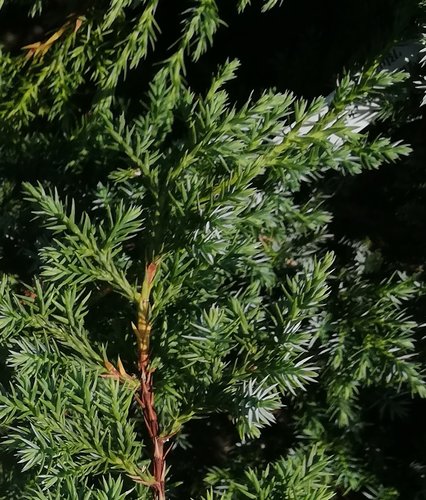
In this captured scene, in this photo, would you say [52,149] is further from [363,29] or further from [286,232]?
[363,29]

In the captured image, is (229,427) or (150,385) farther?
(229,427)

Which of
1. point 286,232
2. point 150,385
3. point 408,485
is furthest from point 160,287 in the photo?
point 408,485

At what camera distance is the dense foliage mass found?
53 cm

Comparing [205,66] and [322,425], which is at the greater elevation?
[205,66]

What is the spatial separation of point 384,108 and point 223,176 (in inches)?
10.4

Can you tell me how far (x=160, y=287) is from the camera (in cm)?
58

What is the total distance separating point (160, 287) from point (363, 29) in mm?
489

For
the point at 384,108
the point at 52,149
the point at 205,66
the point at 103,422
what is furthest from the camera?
the point at 205,66

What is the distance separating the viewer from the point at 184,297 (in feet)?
2.02

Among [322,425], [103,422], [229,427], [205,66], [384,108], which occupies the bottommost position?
[229,427]

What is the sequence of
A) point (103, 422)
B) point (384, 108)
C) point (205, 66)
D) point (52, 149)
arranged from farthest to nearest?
point (205, 66), point (52, 149), point (384, 108), point (103, 422)

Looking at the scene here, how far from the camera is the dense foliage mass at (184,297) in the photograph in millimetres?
534

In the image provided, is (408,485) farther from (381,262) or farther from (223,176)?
(223,176)

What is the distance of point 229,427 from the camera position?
917 millimetres
